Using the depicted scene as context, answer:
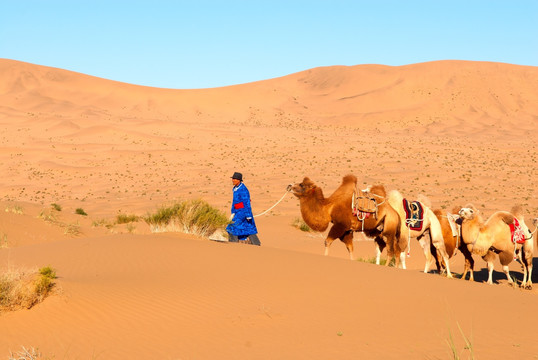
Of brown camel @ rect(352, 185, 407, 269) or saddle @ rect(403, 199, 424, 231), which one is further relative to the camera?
saddle @ rect(403, 199, 424, 231)

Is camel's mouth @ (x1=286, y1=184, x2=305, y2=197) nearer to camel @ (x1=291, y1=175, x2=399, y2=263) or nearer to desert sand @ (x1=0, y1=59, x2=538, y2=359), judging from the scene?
camel @ (x1=291, y1=175, x2=399, y2=263)

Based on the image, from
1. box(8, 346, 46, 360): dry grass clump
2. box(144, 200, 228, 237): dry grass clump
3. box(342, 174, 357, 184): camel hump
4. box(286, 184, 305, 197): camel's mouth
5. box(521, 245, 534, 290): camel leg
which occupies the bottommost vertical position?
box(521, 245, 534, 290): camel leg

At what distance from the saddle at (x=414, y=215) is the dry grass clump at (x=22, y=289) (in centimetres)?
761

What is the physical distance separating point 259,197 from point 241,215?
21267mm

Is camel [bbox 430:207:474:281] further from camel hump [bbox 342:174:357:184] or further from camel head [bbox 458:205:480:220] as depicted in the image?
camel hump [bbox 342:174:357:184]

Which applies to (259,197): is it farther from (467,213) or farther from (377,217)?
(467,213)

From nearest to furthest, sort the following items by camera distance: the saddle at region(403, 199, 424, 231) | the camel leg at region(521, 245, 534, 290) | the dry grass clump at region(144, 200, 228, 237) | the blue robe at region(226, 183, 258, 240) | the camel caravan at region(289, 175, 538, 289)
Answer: the camel caravan at region(289, 175, 538, 289) < the camel leg at region(521, 245, 534, 290) < the saddle at region(403, 199, 424, 231) < the blue robe at region(226, 183, 258, 240) < the dry grass clump at region(144, 200, 228, 237)

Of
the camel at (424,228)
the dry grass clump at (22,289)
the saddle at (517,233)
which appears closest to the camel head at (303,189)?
the camel at (424,228)

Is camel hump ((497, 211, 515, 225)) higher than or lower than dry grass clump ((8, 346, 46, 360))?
higher

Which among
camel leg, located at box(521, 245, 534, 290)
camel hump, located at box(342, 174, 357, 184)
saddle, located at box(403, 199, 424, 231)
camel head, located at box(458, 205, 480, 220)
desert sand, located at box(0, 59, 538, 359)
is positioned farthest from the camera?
camel hump, located at box(342, 174, 357, 184)

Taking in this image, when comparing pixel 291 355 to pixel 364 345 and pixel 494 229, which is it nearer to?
pixel 364 345

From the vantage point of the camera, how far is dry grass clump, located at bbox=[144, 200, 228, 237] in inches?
567

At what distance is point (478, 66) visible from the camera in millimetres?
93562

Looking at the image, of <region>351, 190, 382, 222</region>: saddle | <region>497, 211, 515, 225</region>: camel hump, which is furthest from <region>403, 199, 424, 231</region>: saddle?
<region>497, 211, 515, 225</region>: camel hump
